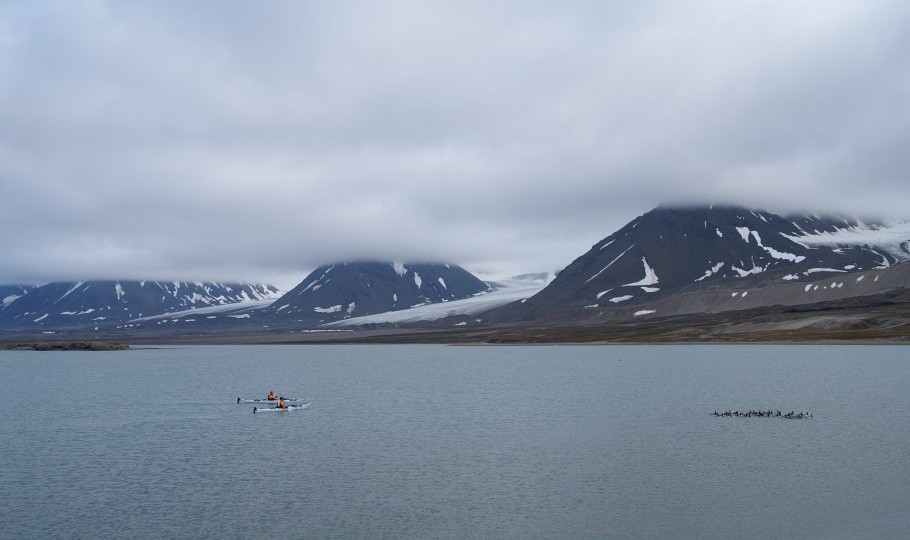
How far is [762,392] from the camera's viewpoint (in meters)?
67.9

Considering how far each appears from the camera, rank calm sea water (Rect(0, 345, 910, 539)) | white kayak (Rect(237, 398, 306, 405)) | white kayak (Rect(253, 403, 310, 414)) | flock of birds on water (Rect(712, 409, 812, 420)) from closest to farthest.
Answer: calm sea water (Rect(0, 345, 910, 539)) < flock of birds on water (Rect(712, 409, 812, 420)) < white kayak (Rect(253, 403, 310, 414)) < white kayak (Rect(237, 398, 306, 405))

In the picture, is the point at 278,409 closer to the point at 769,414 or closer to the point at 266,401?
the point at 266,401

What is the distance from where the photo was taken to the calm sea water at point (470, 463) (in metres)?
28.2

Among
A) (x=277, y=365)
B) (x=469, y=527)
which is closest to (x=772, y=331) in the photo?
(x=277, y=365)

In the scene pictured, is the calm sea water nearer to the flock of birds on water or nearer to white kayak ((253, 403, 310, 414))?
the flock of birds on water

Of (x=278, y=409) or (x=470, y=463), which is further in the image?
(x=278, y=409)

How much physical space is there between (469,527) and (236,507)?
9.97 m

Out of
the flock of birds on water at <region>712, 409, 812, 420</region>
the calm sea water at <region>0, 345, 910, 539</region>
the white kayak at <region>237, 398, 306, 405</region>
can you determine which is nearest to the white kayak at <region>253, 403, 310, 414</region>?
the white kayak at <region>237, 398, 306, 405</region>

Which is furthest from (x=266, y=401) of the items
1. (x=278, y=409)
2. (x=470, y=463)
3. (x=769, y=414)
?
→ (x=769, y=414)

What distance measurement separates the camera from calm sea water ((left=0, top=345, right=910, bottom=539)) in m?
28.2

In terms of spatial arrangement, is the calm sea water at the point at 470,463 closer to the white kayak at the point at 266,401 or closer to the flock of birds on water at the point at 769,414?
the flock of birds on water at the point at 769,414

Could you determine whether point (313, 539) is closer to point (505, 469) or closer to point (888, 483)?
point (505, 469)

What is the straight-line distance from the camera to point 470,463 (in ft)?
126

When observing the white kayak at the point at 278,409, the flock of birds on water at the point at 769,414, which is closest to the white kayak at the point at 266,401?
the white kayak at the point at 278,409
